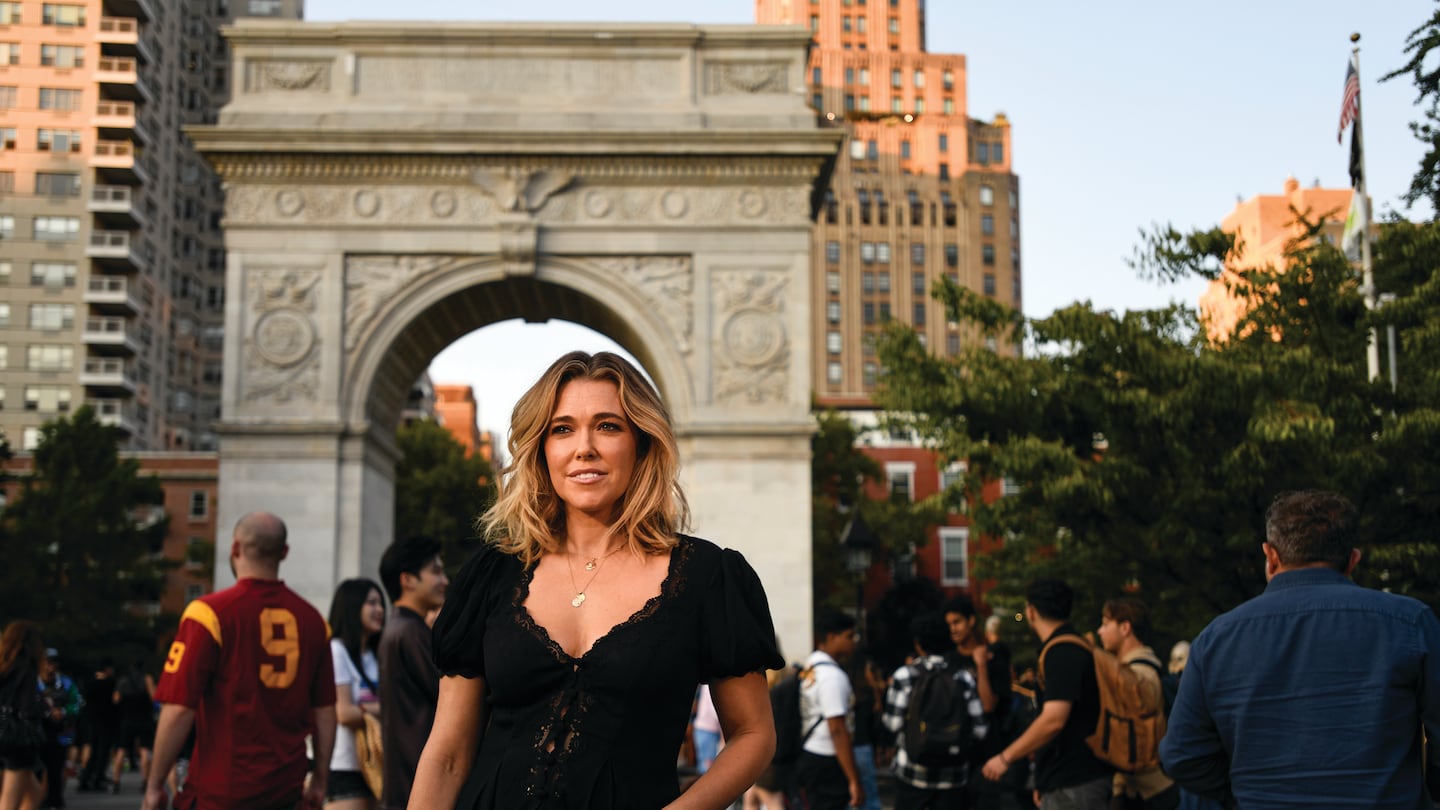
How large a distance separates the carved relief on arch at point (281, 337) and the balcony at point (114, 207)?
4001 cm

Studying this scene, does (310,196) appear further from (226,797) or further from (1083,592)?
(226,797)

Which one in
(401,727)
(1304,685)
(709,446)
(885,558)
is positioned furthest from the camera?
(885,558)

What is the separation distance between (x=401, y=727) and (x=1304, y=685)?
13.2 feet

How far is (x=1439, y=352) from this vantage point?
648 inches

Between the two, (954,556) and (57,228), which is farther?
(57,228)


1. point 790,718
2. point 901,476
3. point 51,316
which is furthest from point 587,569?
point 51,316

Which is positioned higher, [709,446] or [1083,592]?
[709,446]

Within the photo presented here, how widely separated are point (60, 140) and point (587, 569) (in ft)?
212

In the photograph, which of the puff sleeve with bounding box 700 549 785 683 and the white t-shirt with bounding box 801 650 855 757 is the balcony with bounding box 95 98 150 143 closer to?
the white t-shirt with bounding box 801 650 855 757

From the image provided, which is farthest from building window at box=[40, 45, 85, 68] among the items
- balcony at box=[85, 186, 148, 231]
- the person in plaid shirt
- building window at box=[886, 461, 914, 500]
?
the person in plaid shirt

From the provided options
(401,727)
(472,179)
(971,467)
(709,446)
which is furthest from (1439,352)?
(472,179)

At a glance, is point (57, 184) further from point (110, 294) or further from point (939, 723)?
point (939, 723)

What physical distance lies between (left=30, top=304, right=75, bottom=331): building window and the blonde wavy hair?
62.2 m

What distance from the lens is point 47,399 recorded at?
60312 mm
